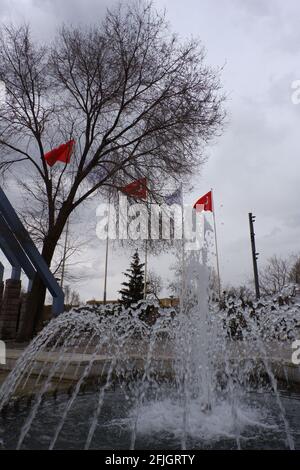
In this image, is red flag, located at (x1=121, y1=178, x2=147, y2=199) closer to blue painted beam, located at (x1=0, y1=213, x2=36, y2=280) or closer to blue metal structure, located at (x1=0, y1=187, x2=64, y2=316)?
blue metal structure, located at (x1=0, y1=187, x2=64, y2=316)

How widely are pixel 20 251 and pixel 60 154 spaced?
425cm

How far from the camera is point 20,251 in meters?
15.5

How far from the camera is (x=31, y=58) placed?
14828mm

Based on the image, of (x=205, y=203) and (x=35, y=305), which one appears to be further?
(x=205, y=203)

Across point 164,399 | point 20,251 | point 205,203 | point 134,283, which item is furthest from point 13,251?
point 134,283

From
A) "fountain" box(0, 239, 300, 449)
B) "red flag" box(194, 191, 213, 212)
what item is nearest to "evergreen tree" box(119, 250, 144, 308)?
"red flag" box(194, 191, 213, 212)

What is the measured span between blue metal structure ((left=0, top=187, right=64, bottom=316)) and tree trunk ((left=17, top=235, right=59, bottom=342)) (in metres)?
0.29

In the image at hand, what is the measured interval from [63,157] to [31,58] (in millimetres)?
3969

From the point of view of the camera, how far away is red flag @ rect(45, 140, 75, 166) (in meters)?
15.1

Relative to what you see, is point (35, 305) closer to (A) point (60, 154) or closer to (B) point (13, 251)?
(B) point (13, 251)

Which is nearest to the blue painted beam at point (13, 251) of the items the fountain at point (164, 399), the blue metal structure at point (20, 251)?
the blue metal structure at point (20, 251)

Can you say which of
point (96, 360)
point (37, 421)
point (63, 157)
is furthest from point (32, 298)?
point (37, 421)

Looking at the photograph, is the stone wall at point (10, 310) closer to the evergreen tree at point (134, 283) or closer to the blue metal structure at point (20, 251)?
the blue metal structure at point (20, 251)

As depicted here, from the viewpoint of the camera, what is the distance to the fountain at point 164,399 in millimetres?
3797
